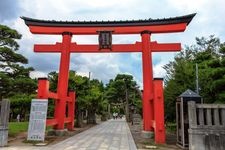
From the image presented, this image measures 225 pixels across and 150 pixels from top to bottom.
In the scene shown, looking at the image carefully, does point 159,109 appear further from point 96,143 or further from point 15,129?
point 15,129

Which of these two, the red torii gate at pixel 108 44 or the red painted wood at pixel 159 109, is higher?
the red torii gate at pixel 108 44

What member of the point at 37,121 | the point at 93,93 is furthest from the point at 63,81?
the point at 93,93

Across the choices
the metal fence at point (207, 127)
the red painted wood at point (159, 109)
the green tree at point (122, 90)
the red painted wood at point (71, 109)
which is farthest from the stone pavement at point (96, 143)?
the green tree at point (122, 90)

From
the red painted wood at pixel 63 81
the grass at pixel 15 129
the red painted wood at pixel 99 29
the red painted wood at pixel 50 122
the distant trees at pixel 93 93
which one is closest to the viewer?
the red painted wood at pixel 50 122

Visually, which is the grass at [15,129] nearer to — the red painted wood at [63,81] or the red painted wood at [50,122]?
the red painted wood at [50,122]

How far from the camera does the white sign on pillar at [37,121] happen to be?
524 inches

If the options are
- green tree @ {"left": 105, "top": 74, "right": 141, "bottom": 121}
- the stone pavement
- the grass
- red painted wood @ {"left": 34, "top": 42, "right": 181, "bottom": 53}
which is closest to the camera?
the stone pavement

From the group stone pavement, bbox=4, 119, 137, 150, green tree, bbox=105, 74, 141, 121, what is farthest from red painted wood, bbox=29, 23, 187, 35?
green tree, bbox=105, 74, 141, 121

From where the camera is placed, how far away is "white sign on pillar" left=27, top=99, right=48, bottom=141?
43.7 ft

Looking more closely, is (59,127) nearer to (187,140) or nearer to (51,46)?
(51,46)

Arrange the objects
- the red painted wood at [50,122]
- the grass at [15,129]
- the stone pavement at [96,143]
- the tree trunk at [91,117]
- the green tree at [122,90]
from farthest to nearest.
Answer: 1. the green tree at [122,90]
2. the tree trunk at [91,117]
3. the grass at [15,129]
4. the red painted wood at [50,122]
5. the stone pavement at [96,143]

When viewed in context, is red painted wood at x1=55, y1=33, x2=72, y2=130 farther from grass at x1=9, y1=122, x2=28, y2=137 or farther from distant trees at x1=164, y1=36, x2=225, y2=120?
distant trees at x1=164, y1=36, x2=225, y2=120

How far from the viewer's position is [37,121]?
13586 mm

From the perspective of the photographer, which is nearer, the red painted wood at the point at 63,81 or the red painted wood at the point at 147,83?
the red painted wood at the point at 147,83
